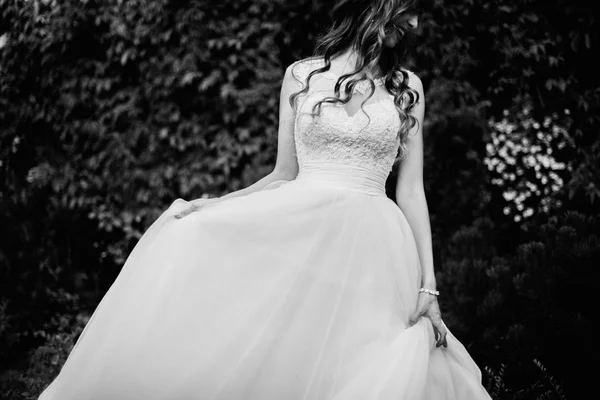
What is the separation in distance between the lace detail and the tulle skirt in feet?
0.95

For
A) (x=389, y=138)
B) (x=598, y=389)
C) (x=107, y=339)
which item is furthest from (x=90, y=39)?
(x=598, y=389)

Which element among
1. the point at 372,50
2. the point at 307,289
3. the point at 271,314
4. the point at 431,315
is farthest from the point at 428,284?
the point at 372,50

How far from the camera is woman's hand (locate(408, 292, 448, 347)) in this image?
2172 mm

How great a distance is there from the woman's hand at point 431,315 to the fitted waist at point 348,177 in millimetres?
463

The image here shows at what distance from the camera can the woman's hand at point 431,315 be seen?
217cm

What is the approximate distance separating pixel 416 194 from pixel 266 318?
847 millimetres

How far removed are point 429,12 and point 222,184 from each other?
78.0 inches

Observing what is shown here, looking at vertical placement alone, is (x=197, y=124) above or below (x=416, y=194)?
above

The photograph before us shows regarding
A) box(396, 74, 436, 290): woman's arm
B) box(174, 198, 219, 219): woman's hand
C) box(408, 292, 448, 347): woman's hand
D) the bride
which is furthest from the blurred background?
box(174, 198, 219, 219): woman's hand

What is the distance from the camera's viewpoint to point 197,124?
510cm

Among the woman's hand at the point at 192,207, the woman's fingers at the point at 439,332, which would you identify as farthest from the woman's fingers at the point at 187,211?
the woman's fingers at the point at 439,332

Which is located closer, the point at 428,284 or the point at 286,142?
the point at 428,284

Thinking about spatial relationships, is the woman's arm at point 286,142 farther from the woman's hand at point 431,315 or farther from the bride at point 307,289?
the woman's hand at point 431,315

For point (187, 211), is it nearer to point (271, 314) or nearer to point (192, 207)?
point (192, 207)
